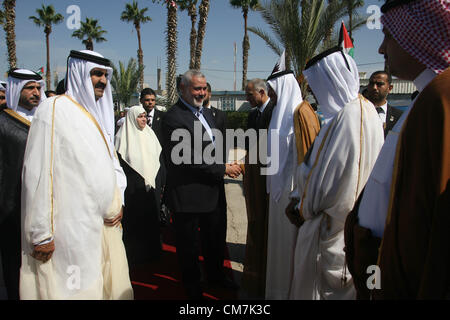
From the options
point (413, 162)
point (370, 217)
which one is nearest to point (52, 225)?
point (370, 217)

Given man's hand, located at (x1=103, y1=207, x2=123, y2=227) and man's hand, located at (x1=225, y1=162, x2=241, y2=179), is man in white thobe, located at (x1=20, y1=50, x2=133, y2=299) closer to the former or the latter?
man's hand, located at (x1=103, y1=207, x2=123, y2=227)

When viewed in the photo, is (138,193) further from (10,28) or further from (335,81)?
(10,28)

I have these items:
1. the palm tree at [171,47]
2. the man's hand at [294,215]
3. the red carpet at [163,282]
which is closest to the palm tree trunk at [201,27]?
the palm tree at [171,47]

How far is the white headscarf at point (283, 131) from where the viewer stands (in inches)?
110

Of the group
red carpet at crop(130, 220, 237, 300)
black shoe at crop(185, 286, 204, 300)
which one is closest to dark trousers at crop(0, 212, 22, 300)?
red carpet at crop(130, 220, 237, 300)

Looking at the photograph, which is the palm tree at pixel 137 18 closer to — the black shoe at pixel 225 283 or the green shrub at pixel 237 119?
the green shrub at pixel 237 119

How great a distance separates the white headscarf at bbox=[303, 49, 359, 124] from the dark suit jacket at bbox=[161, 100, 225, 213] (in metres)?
1.25

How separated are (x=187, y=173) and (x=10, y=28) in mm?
19601

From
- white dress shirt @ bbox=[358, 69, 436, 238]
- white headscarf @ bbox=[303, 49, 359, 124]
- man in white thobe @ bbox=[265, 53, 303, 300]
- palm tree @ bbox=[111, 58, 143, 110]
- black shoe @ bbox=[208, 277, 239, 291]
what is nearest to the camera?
white dress shirt @ bbox=[358, 69, 436, 238]

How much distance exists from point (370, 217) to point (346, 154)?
607mm

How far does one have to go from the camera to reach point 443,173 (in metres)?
0.90

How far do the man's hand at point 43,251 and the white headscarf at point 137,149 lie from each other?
6.79 feet

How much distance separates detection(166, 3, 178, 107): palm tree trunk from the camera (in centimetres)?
1458
